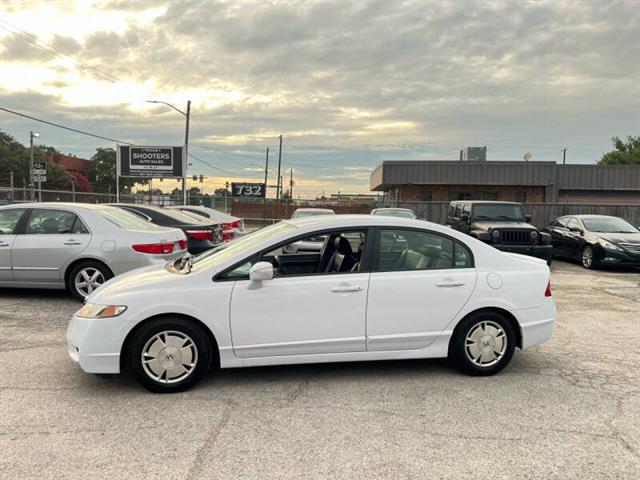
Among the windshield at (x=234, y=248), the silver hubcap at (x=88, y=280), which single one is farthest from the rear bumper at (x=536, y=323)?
the silver hubcap at (x=88, y=280)

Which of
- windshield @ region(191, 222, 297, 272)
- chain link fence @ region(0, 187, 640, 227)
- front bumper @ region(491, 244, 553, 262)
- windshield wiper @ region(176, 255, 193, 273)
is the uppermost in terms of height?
chain link fence @ region(0, 187, 640, 227)

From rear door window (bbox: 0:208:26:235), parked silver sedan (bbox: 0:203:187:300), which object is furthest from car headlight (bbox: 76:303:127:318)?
rear door window (bbox: 0:208:26:235)

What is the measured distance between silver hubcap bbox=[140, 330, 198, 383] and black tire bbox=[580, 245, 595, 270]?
11572 mm

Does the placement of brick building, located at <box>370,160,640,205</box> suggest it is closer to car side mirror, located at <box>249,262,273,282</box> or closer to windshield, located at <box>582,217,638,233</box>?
windshield, located at <box>582,217,638,233</box>

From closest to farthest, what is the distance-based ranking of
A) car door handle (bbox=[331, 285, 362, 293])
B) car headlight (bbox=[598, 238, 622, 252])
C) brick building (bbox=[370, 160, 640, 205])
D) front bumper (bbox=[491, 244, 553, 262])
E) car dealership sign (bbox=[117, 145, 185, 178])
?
1. car door handle (bbox=[331, 285, 362, 293])
2. front bumper (bbox=[491, 244, 553, 262])
3. car headlight (bbox=[598, 238, 622, 252])
4. car dealership sign (bbox=[117, 145, 185, 178])
5. brick building (bbox=[370, 160, 640, 205])

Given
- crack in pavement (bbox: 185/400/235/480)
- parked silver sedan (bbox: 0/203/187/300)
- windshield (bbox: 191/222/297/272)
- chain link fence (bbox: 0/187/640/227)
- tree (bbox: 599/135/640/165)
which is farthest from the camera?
tree (bbox: 599/135/640/165)

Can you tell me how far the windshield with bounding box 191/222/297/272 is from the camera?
421 centimetres

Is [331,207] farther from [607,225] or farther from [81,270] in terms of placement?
[81,270]

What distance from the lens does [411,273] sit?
4293 mm

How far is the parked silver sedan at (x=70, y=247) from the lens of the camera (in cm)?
698

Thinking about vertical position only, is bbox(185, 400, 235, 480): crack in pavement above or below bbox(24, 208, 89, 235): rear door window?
below

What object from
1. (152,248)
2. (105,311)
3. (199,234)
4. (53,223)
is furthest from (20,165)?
(105,311)

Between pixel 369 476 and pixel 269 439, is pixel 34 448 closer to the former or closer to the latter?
pixel 269 439

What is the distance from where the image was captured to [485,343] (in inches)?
174
